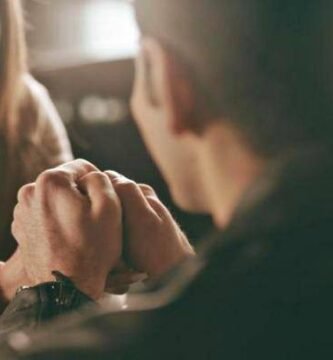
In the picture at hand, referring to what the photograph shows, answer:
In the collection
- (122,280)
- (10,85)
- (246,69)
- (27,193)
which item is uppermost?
(246,69)

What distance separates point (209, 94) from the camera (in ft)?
3.86

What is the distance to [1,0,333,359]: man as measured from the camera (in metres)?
1.03

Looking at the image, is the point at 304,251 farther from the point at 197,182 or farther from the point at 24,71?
the point at 24,71

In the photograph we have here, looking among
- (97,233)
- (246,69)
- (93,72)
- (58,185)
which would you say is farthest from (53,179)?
(246,69)

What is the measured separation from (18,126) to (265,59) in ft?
1.81

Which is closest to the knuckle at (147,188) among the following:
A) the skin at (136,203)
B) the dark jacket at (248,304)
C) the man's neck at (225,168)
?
the skin at (136,203)

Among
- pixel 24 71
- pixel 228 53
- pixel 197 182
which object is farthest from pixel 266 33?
pixel 24 71

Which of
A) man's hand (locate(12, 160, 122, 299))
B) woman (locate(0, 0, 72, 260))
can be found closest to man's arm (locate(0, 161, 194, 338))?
man's hand (locate(12, 160, 122, 299))

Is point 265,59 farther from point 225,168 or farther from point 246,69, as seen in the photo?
point 225,168

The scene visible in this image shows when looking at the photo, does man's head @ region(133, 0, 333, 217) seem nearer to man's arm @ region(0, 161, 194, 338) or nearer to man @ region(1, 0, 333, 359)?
man @ region(1, 0, 333, 359)

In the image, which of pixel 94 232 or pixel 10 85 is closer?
pixel 94 232

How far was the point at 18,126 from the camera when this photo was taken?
147 cm

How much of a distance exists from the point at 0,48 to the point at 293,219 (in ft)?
2.31

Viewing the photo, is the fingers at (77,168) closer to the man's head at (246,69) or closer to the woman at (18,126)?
the woman at (18,126)
